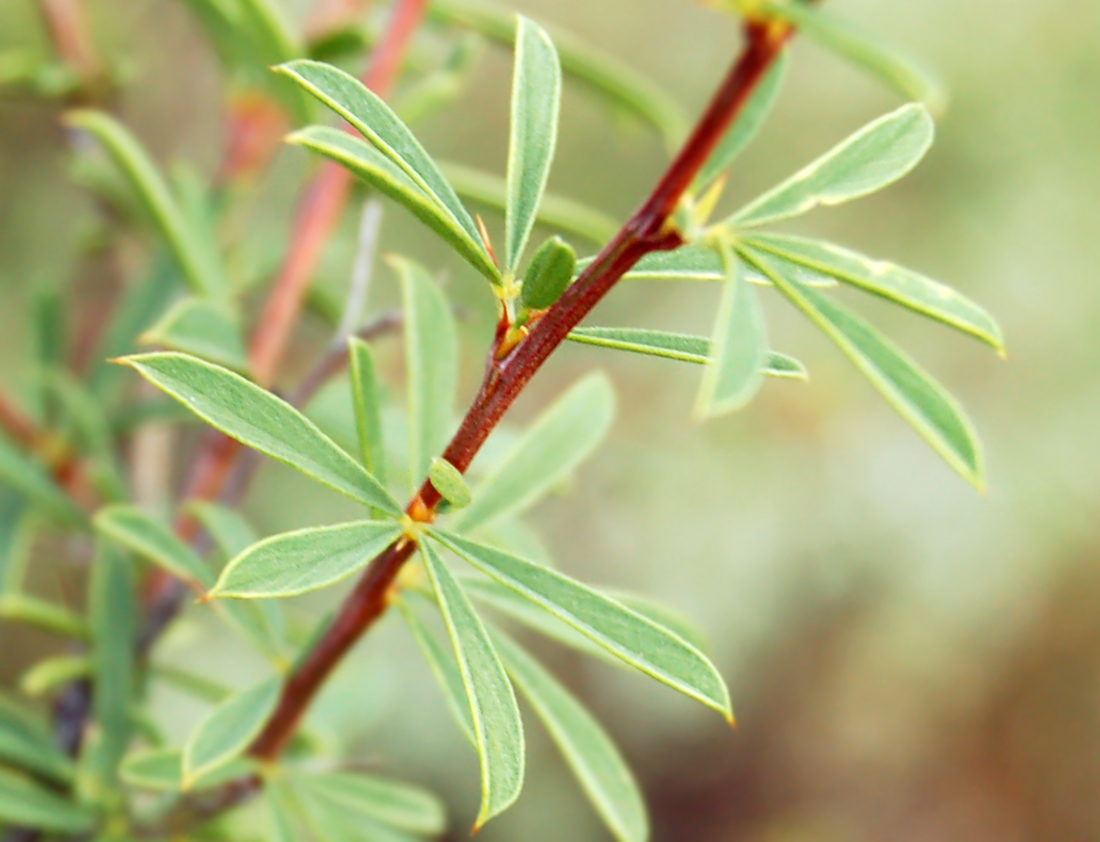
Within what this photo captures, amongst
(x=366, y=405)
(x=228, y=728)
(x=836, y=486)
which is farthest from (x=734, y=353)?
(x=836, y=486)

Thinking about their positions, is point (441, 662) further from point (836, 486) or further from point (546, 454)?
point (836, 486)

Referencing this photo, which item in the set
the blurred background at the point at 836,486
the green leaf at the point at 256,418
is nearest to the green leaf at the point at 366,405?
the green leaf at the point at 256,418

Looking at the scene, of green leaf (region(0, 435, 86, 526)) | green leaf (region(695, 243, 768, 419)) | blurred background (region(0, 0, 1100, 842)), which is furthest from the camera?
blurred background (region(0, 0, 1100, 842))

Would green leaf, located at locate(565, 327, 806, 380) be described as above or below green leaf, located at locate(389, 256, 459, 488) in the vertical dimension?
above

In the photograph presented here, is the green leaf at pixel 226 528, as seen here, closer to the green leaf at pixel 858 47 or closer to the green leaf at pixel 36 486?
the green leaf at pixel 36 486

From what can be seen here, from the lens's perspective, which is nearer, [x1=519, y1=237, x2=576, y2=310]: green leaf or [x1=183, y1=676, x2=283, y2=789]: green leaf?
[x1=519, y1=237, x2=576, y2=310]: green leaf

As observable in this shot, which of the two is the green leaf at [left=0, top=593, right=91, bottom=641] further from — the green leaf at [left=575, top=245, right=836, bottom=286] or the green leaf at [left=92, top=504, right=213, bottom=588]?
the green leaf at [left=575, top=245, right=836, bottom=286]

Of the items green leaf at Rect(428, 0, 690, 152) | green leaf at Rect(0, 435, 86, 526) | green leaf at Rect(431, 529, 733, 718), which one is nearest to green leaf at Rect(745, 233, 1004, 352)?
green leaf at Rect(431, 529, 733, 718)

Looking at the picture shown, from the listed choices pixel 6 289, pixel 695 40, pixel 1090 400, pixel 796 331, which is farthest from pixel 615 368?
pixel 6 289
